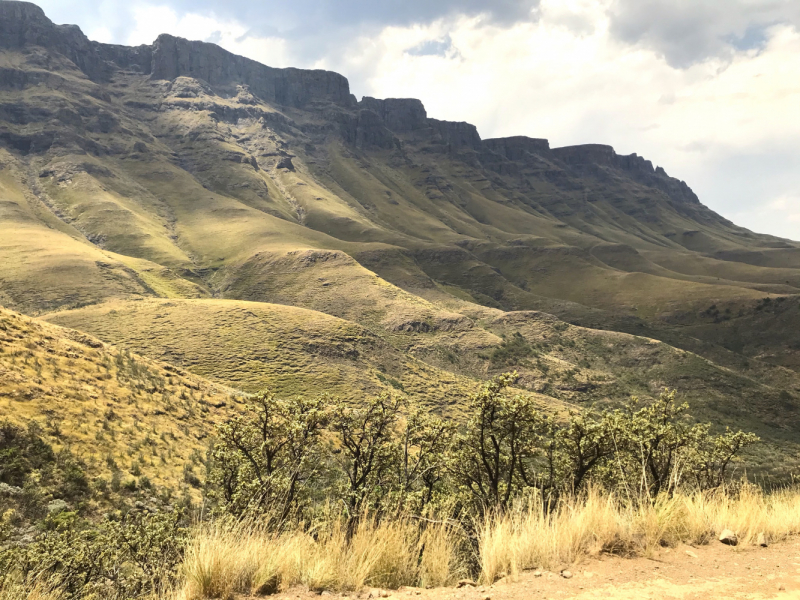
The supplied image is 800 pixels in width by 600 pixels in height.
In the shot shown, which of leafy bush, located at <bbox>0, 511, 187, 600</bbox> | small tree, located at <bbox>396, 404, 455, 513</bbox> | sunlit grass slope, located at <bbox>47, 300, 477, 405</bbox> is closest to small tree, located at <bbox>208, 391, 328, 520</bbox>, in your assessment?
leafy bush, located at <bbox>0, 511, 187, 600</bbox>

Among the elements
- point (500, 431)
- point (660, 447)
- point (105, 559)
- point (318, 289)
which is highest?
point (318, 289)

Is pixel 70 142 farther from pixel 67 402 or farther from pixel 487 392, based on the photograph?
pixel 487 392

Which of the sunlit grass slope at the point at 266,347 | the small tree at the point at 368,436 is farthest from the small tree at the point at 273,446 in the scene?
the sunlit grass slope at the point at 266,347

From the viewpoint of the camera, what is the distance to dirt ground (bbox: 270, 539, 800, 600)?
17.9 ft

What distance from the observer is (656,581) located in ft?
19.1

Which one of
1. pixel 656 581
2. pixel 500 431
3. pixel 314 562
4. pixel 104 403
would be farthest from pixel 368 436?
pixel 104 403

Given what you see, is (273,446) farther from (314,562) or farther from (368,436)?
(314,562)

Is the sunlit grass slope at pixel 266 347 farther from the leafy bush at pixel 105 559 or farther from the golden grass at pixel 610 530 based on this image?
the golden grass at pixel 610 530

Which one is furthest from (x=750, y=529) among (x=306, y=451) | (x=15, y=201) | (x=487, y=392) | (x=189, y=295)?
(x=15, y=201)

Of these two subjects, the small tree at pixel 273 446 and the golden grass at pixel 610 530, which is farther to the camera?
the small tree at pixel 273 446

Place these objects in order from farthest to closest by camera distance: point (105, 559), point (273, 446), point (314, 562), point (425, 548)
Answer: point (273, 446)
point (105, 559)
point (425, 548)
point (314, 562)

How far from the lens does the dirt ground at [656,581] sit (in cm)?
546

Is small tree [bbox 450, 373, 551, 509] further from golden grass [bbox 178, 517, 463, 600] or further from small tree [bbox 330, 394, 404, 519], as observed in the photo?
golden grass [bbox 178, 517, 463, 600]

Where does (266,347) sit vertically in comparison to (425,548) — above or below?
above
